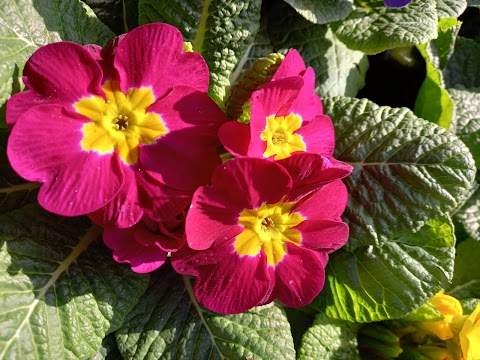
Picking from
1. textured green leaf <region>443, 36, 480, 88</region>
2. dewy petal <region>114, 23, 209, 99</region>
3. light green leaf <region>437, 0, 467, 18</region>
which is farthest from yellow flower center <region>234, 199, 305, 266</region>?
textured green leaf <region>443, 36, 480, 88</region>

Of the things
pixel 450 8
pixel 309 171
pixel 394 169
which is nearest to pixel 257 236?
pixel 309 171

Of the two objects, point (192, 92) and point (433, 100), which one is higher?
point (192, 92)

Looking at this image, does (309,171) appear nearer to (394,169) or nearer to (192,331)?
(394,169)

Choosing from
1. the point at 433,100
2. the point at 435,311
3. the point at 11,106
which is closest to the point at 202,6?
the point at 11,106

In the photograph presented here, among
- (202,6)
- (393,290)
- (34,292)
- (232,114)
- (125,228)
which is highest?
(202,6)

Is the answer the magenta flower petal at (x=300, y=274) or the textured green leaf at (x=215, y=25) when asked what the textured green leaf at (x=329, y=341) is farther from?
the textured green leaf at (x=215, y=25)

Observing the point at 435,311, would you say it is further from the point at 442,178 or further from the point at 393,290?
the point at 442,178
